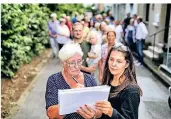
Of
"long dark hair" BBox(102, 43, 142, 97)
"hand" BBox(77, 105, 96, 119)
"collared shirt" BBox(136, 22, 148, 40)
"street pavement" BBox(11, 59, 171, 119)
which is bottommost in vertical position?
"street pavement" BBox(11, 59, 171, 119)

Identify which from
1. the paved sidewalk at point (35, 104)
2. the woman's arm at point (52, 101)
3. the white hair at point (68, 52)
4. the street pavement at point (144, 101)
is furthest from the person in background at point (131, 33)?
the woman's arm at point (52, 101)

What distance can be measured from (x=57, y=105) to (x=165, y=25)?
13709mm

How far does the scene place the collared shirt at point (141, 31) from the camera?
1377 cm

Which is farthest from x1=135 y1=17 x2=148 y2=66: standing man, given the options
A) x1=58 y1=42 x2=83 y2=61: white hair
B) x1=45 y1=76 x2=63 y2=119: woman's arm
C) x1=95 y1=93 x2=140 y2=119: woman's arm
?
x1=95 y1=93 x2=140 y2=119: woman's arm

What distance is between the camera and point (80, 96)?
259 cm

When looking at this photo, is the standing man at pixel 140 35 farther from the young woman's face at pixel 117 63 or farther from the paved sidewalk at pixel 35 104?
the young woman's face at pixel 117 63

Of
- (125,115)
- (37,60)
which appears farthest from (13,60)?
(125,115)

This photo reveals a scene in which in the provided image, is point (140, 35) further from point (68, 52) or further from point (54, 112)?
point (54, 112)

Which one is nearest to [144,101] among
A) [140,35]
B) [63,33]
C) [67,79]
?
[67,79]

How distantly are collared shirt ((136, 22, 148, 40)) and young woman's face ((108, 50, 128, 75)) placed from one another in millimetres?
11163

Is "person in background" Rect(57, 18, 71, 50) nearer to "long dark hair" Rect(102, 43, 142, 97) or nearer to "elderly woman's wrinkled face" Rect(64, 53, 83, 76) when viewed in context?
"elderly woman's wrinkled face" Rect(64, 53, 83, 76)

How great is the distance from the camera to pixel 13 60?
1016 cm

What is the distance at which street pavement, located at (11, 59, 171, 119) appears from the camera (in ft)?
23.3

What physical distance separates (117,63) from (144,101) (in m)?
5.66
